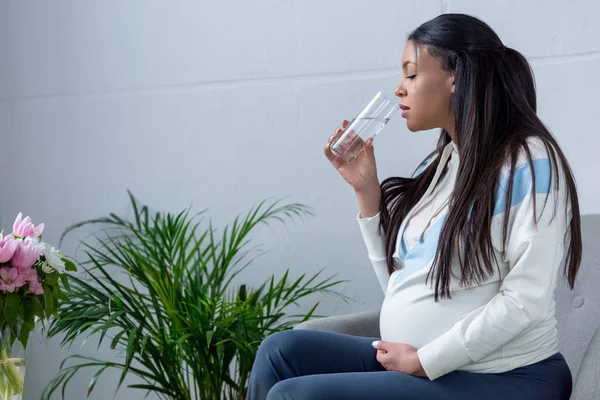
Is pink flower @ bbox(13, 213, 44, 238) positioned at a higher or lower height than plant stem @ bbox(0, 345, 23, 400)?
higher

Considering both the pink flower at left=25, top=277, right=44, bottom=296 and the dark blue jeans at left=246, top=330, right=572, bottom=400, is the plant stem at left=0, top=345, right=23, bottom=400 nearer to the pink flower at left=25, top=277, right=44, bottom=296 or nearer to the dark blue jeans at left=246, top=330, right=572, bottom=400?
the pink flower at left=25, top=277, right=44, bottom=296

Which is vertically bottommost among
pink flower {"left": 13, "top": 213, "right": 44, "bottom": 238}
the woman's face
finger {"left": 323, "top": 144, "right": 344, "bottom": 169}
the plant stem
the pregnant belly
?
the plant stem

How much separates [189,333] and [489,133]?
110 centimetres

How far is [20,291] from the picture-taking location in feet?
5.74

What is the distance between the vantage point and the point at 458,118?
1729mm

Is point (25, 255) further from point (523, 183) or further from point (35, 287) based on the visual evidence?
point (523, 183)

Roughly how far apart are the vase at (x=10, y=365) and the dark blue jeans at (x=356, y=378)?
522 millimetres

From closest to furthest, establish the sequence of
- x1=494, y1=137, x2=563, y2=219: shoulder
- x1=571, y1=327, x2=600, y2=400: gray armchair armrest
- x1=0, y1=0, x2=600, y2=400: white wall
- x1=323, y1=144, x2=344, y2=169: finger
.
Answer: x1=571, y1=327, x2=600, y2=400: gray armchair armrest → x1=494, y1=137, x2=563, y2=219: shoulder → x1=323, y1=144, x2=344, y2=169: finger → x1=0, y1=0, x2=600, y2=400: white wall

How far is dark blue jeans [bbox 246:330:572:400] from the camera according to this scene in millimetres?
1487

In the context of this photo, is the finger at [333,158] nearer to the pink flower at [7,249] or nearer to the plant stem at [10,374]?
the pink flower at [7,249]

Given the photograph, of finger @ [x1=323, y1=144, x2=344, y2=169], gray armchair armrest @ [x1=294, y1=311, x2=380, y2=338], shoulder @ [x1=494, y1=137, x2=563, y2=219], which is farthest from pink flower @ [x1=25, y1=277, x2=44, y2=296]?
shoulder @ [x1=494, y1=137, x2=563, y2=219]

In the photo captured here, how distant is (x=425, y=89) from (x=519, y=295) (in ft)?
1.58

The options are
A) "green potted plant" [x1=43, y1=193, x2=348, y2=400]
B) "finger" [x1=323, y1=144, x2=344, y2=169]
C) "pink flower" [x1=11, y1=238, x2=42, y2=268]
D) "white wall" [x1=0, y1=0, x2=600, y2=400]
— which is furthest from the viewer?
"white wall" [x1=0, y1=0, x2=600, y2=400]

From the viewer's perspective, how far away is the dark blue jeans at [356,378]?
4.88 ft
